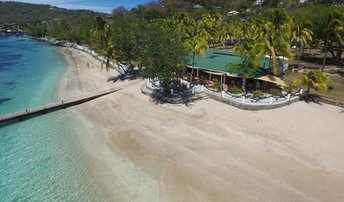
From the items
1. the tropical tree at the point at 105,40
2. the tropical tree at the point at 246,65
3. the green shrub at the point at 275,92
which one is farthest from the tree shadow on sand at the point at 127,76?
the green shrub at the point at 275,92

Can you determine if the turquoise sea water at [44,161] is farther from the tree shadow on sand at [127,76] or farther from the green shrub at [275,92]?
the green shrub at [275,92]

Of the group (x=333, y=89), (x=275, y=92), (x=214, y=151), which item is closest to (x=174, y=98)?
(x=214, y=151)

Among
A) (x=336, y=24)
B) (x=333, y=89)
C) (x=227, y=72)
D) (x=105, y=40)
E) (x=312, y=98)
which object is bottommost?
(x=312, y=98)

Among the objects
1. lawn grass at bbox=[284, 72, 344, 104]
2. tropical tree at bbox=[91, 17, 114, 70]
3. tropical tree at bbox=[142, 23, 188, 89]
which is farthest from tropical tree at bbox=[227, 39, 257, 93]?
tropical tree at bbox=[91, 17, 114, 70]

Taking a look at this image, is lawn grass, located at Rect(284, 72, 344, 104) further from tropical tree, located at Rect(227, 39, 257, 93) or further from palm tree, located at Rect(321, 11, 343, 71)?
tropical tree, located at Rect(227, 39, 257, 93)

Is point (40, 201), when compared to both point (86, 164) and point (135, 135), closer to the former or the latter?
point (86, 164)

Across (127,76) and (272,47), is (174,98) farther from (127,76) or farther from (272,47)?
(127,76)

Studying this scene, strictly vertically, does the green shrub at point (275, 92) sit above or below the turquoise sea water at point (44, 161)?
above

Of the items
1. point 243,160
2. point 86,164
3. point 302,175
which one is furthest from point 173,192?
point 302,175

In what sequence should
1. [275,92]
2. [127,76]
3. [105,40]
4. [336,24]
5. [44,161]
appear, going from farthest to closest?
[127,76] → [105,40] → [336,24] → [275,92] → [44,161]

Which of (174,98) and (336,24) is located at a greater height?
(336,24)
